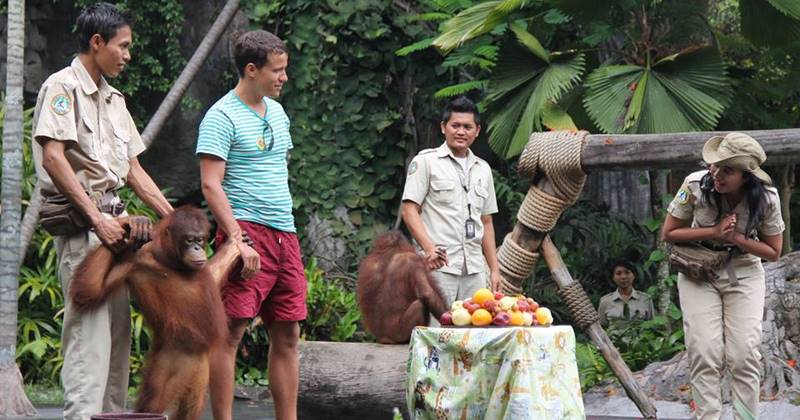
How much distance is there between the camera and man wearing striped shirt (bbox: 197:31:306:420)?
19.5 ft

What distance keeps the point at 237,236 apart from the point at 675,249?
247 cm

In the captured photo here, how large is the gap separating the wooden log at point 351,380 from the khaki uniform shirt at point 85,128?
2412 millimetres

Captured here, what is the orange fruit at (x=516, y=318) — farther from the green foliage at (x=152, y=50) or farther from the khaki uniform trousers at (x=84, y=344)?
the green foliage at (x=152, y=50)

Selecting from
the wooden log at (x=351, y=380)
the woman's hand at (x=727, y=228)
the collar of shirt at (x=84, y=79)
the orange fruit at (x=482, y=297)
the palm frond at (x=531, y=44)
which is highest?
the palm frond at (x=531, y=44)

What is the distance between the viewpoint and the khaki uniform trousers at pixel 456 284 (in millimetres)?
7512

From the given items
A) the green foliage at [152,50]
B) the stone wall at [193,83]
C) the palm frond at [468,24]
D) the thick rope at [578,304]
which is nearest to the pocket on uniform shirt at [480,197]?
the thick rope at [578,304]

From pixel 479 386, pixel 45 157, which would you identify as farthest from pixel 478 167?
pixel 45 157

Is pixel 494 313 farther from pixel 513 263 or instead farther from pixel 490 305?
pixel 513 263

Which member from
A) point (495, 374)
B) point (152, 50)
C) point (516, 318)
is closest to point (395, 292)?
point (516, 318)

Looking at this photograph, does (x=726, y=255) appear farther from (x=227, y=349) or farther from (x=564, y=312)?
(x=564, y=312)

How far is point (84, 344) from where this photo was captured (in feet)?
17.1

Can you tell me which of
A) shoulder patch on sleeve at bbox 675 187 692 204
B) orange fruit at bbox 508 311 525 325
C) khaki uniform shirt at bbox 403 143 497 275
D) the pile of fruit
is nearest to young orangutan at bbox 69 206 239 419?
the pile of fruit

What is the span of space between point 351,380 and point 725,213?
7.95ft

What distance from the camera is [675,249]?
6863 millimetres
